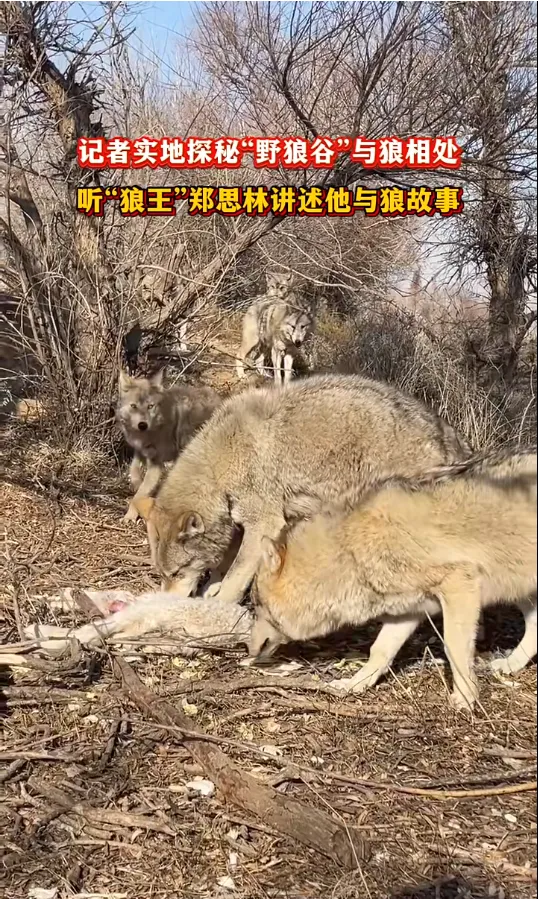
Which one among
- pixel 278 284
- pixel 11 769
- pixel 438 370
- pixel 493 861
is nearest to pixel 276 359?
pixel 278 284

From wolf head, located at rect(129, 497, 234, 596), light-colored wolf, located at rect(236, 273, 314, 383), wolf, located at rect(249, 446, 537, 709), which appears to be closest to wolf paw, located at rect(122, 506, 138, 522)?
wolf head, located at rect(129, 497, 234, 596)

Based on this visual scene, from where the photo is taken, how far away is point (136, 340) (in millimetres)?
7402

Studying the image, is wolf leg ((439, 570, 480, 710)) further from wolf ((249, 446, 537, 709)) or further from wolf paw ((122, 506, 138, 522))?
wolf paw ((122, 506, 138, 522))

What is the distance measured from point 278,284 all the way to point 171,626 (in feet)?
10.2

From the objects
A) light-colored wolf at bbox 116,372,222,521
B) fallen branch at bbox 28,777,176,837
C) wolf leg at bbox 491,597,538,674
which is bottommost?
fallen branch at bbox 28,777,176,837

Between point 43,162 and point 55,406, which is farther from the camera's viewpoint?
point 55,406

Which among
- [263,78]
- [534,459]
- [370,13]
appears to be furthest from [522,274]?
[263,78]

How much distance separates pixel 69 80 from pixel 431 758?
6.42 meters

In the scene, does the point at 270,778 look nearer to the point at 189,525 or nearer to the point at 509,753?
the point at 509,753

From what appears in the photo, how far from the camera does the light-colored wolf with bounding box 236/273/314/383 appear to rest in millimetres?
6633

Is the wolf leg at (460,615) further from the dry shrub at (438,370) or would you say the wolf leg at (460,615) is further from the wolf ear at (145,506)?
the wolf ear at (145,506)

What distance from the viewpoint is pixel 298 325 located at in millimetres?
7109

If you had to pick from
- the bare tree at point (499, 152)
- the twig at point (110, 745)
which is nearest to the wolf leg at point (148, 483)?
the twig at point (110, 745)

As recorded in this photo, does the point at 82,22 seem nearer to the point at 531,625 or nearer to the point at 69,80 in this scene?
the point at 69,80
